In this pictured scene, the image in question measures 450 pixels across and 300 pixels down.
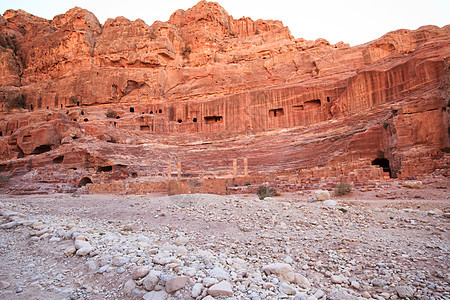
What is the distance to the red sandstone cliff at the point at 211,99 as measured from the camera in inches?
602

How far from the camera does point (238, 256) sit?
13.5 ft

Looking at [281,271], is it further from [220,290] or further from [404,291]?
[404,291]

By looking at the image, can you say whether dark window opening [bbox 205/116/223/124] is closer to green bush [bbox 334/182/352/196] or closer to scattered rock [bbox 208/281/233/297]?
green bush [bbox 334/182/352/196]

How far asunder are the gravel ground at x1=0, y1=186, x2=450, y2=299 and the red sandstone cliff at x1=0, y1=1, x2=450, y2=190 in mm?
7888

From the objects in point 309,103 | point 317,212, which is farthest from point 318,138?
point 317,212

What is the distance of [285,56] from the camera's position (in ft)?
124

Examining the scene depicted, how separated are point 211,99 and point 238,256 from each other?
3130cm

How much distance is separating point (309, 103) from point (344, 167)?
15.1 m

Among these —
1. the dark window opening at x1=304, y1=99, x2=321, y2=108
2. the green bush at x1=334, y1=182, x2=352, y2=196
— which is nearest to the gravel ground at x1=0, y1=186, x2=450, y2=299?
the green bush at x1=334, y1=182, x2=352, y2=196

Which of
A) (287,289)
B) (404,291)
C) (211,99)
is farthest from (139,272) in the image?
(211,99)

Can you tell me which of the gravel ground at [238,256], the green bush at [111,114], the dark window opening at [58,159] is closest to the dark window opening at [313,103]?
the gravel ground at [238,256]

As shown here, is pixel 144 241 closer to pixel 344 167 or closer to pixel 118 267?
pixel 118 267

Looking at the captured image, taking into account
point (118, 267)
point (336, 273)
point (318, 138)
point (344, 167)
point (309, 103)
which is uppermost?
point (309, 103)

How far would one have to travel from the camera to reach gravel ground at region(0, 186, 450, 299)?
3018 millimetres
